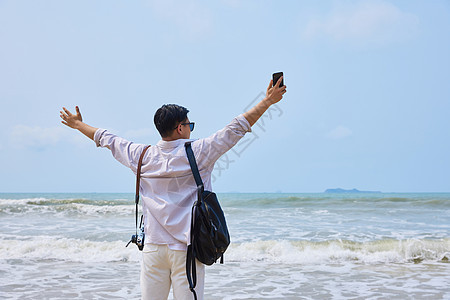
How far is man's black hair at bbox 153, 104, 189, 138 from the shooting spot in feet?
5.74

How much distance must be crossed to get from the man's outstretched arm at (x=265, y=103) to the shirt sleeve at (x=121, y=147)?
1.79 ft

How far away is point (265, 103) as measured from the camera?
63.5 inches

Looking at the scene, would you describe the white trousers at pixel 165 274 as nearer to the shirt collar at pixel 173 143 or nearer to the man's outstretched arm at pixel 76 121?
the shirt collar at pixel 173 143

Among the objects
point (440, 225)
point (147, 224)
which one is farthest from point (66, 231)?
point (440, 225)

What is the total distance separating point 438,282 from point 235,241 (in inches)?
162

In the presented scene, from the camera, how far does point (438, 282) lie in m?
5.16

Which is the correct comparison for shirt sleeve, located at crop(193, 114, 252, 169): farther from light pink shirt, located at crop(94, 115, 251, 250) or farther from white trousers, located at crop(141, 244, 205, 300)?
white trousers, located at crop(141, 244, 205, 300)

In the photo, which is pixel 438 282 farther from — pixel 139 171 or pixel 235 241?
pixel 139 171

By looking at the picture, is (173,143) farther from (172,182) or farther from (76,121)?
(76,121)

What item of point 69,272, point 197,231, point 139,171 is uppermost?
point 139,171

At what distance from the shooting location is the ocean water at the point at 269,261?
15.5ft

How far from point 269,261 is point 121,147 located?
535cm

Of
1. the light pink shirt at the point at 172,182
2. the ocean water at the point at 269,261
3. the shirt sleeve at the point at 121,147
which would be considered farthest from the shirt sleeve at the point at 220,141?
the ocean water at the point at 269,261

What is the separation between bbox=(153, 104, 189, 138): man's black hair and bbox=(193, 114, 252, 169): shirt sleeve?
0.14m
